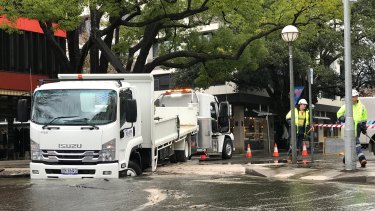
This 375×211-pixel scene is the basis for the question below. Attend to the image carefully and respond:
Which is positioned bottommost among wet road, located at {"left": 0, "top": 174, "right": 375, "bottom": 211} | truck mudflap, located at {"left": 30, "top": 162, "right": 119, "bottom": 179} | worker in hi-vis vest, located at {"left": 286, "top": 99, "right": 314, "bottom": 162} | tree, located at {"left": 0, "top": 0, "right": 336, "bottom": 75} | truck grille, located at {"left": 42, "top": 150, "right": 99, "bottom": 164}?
wet road, located at {"left": 0, "top": 174, "right": 375, "bottom": 211}

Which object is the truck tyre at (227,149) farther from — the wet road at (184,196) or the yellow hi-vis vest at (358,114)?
the wet road at (184,196)

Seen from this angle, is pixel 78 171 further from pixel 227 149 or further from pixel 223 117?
pixel 227 149

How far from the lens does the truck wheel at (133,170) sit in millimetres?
13406

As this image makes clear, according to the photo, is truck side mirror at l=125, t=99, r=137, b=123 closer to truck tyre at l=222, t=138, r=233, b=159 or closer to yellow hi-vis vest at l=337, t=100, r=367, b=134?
yellow hi-vis vest at l=337, t=100, r=367, b=134

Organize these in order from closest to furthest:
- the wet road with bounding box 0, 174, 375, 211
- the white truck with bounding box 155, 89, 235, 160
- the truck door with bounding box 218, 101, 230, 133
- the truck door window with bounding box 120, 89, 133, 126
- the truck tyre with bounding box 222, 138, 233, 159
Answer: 1. the wet road with bounding box 0, 174, 375, 211
2. the truck door window with bounding box 120, 89, 133, 126
3. the white truck with bounding box 155, 89, 235, 160
4. the truck door with bounding box 218, 101, 230, 133
5. the truck tyre with bounding box 222, 138, 233, 159

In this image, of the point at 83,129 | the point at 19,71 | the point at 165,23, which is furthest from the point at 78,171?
the point at 19,71

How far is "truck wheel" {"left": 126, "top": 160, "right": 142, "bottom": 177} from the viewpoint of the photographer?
13.4 m

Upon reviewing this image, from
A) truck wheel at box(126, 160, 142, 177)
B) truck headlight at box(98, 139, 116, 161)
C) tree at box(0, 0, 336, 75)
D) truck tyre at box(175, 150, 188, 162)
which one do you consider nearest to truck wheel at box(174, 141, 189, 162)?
truck tyre at box(175, 150, 188, 162)

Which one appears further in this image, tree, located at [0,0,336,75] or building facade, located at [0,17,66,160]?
building facade, located at [0,17,66,160]

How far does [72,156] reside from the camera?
12148mm

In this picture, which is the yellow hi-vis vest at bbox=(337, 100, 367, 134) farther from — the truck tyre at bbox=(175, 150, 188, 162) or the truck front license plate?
the truck front license plate

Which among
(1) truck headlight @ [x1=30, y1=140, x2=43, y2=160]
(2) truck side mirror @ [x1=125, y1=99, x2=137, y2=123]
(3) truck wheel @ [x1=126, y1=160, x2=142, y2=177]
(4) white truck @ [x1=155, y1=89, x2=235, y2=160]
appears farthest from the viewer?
(4) white truck @ [x1=155, y1=89, x2=235, y2=160]

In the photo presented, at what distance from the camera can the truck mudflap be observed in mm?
12133

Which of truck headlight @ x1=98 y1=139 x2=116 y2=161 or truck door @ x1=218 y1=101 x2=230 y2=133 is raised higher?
truck door @ x1=218 y1=101 x2=230 y2=133
